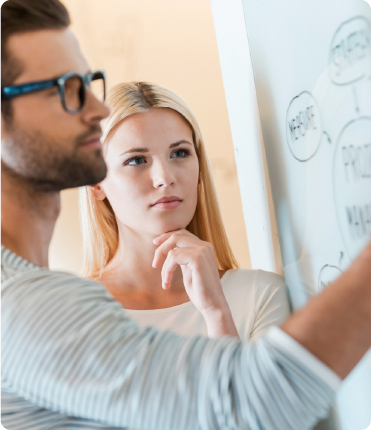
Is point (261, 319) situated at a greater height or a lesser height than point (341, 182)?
lesser

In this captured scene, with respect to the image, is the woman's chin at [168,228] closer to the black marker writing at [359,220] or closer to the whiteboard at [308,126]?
the whiteboard at [308,126]

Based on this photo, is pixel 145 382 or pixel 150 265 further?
pixel 150 265

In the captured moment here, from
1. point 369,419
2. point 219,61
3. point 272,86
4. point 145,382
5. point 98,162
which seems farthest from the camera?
point 219,61

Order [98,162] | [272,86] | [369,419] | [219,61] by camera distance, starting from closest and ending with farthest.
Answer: [98,162], [369,419], [272,86], [219,61]

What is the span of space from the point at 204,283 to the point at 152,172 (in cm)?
18

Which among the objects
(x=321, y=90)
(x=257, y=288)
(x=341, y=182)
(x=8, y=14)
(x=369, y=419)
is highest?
(x=8, y=14)

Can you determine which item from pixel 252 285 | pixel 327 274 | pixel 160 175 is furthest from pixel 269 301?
pixel 160 175

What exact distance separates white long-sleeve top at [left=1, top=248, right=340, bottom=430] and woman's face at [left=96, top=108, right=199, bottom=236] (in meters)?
0.35

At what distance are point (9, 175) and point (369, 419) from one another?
47 cm

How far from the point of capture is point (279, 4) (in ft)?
2.25

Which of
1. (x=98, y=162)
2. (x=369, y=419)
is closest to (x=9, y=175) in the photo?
(x=98, y=162)

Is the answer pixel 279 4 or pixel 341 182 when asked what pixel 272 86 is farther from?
pixel 341 182

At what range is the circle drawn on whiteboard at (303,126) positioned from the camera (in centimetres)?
64

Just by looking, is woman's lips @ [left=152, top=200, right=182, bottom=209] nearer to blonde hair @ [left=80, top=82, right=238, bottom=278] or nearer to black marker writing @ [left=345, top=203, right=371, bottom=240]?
blonde hair @ [left=80, top=82, right=238, bottom=278]
